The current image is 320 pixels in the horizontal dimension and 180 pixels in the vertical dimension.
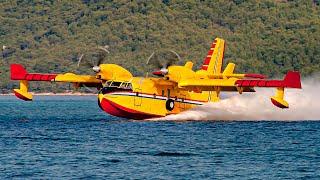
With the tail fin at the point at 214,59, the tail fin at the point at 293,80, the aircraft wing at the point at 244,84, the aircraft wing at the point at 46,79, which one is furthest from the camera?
the tail fin at the point at 214,59

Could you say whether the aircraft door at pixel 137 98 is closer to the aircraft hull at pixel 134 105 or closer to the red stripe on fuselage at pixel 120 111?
the aircraft hull at pixel 134 105

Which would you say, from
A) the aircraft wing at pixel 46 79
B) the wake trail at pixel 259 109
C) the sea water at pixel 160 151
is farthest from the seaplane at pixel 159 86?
the wake trail at pixel 259 109

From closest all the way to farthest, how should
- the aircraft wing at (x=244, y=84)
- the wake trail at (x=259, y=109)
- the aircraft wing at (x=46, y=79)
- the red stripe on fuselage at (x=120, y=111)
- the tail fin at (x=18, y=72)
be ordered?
the aircraft wing at (x=244, y=84)
the red stripe on fuselage at (x=120, y=111)
the aircraft wing at (x=46, y=79)
the tail fin at (x=18, y=72)
the wake trail at (x=259, y=109)

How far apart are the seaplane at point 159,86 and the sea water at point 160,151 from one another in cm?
181

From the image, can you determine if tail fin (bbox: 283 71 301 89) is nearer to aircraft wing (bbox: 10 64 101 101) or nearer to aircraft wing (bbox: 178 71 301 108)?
aircraft wing (bbox: 178 71 301 108)

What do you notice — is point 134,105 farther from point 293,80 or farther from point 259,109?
point 259,109

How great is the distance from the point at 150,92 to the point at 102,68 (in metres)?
4.19

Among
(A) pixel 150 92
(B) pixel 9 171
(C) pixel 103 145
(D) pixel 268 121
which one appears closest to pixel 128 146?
(C) pixel 103 145

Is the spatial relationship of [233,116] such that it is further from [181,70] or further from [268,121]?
[181,70]

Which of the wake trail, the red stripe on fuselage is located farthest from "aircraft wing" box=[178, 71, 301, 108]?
the wake trail

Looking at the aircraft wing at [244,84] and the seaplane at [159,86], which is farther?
the seaplane at [159,86]

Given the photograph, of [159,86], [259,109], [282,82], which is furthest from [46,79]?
[282,82]

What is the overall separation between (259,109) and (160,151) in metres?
32.6

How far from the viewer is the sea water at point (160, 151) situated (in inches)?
1719
